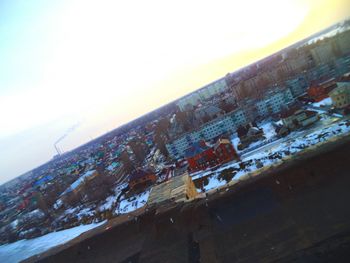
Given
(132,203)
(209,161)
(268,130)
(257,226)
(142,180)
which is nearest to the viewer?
(257,226)

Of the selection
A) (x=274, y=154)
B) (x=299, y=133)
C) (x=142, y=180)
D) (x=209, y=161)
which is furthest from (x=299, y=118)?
(x=142, y=180)

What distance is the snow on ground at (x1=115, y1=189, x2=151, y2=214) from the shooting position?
60.9 ft

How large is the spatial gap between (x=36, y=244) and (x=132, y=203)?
294 inches

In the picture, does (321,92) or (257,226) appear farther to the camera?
(321,92)

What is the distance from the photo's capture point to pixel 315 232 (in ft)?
11.7

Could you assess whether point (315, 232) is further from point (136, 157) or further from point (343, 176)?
point (136, 157)

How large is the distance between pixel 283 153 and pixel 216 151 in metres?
5.71

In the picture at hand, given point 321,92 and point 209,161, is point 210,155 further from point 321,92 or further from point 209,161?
point 321,92

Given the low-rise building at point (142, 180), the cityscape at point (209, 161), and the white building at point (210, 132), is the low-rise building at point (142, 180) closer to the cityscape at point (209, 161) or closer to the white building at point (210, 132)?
the cityscape at point (209, 161)

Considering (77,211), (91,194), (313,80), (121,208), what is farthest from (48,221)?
(313,80)

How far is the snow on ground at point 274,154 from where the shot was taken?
16.2 m

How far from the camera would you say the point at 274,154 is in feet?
56.0

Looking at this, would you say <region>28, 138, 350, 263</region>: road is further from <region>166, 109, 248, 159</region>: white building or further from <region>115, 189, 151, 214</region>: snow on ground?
<region>166, 109, 248, 159</region>: white building

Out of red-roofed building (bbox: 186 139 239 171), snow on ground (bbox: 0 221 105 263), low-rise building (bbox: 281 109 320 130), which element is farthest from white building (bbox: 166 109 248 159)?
snow on ground (bbox: 0 221 105 263)
